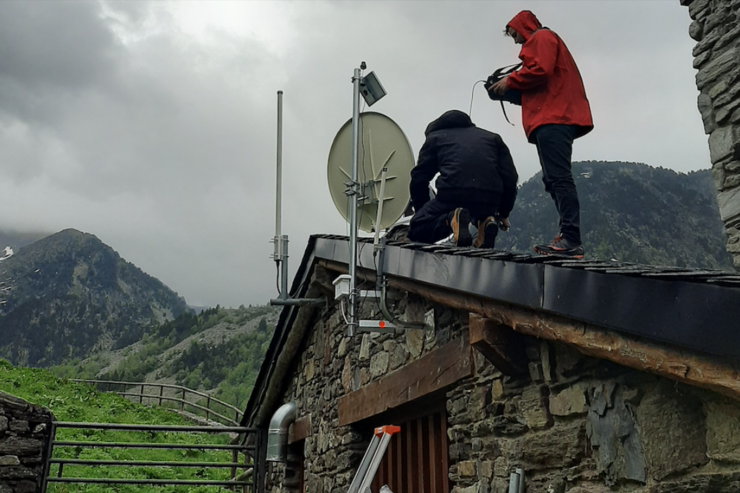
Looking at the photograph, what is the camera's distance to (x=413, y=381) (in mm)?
4582

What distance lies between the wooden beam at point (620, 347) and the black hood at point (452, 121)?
198 centimetres

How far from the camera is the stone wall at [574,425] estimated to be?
258 centimetres

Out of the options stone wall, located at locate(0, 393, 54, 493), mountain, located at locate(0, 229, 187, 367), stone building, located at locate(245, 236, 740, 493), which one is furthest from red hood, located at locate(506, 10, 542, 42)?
mountain, located at locate(0, 229, 187, 367)

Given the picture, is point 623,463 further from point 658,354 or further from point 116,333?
point 116,333

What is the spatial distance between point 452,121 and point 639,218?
64.7m

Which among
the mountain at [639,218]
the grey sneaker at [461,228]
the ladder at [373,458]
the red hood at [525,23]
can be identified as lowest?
the ladder at [373,458]

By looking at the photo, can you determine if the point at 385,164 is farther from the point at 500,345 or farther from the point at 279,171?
the point at 500,345

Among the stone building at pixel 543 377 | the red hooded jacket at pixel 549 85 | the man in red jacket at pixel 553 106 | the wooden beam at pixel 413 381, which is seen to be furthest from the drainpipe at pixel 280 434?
the red hooded jacket at pixel 549 85

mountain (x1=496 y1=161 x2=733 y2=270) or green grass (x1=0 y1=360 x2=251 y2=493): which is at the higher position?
mountain (x1=496 y1=161 x2=733 y2=270)

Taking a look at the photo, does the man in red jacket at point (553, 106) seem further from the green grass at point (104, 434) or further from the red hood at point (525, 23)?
the green grass at point (104, 434)

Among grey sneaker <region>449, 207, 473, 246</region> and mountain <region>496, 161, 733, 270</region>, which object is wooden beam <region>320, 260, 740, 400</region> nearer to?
grey sneaker <region>449, 207, 473, 246</region>

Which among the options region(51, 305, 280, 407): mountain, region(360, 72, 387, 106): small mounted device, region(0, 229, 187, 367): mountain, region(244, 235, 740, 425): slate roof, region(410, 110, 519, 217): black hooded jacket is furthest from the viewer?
region(0, 229, 187, 367): mountain

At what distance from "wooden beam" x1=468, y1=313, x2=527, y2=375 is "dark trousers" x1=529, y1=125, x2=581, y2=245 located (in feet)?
4.28

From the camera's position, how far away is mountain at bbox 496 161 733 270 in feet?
182
